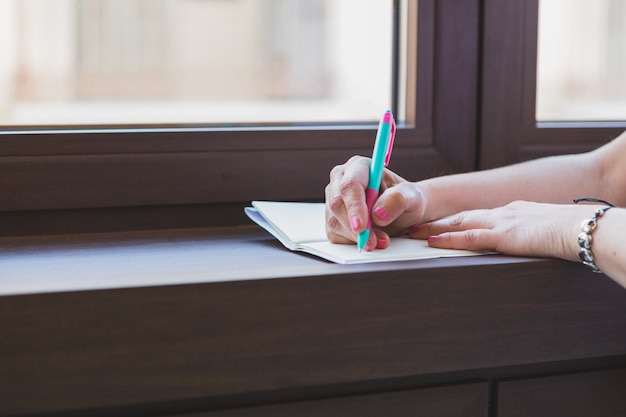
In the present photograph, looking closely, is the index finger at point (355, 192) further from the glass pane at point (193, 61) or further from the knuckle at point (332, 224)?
the glass pane at point (193, 61)

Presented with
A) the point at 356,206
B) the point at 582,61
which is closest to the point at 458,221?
the point at 356,206

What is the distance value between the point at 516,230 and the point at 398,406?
245mm

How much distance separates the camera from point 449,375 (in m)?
0.81

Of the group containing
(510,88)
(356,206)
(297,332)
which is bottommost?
(297,332)

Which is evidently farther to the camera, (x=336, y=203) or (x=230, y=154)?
(x=230, y=154)

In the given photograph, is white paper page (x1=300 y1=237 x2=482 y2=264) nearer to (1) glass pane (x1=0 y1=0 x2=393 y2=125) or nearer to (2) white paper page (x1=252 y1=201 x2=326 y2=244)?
(2) white paper page (x1=252 y1=201 x2=326 y2=244)

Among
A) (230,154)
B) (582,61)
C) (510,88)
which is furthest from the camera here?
(582,61)

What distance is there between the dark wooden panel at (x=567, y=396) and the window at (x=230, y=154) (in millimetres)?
434

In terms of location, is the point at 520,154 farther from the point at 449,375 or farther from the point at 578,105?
the point at 449,375

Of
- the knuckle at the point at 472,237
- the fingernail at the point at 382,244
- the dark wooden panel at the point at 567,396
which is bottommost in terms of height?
the dark wooden panel at the point at 567,396

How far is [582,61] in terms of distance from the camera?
1.32 m

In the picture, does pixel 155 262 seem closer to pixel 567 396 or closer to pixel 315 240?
pixel 315 240

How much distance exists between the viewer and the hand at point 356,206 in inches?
31.7

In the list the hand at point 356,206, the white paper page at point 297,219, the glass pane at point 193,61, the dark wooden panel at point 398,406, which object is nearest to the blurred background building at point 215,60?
the glass pane at point 193,61
